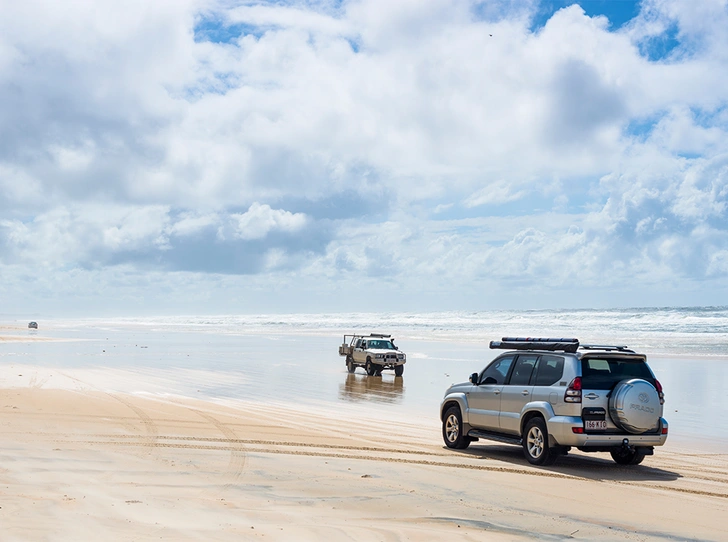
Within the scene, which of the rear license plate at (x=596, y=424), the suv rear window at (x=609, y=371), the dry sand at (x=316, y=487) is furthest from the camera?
the suv rear window at (x=609, y=371)

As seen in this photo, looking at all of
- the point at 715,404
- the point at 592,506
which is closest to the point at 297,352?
the point at 715,404

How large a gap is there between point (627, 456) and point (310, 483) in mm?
5448

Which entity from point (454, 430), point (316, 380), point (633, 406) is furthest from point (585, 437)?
point (316, 380)

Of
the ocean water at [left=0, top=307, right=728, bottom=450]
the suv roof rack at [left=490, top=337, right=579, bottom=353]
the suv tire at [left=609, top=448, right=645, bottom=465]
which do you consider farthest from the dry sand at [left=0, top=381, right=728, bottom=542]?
the ocean water at [left=0, top=307, right=728, bottom=450]

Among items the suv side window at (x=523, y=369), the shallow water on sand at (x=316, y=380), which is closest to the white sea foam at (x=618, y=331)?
the shallow water on sand at (x=316, y=380)

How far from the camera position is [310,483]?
9.95 m

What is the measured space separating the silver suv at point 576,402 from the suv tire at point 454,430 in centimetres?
63

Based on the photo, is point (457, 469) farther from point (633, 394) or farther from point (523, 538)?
point (523, 538)

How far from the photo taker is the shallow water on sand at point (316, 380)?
1892 centimetres

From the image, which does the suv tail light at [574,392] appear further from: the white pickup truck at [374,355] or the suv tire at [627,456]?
the white pickup truck at [374,355]

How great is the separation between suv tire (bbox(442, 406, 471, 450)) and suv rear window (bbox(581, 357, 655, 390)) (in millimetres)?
2714

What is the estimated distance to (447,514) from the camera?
8.41 m

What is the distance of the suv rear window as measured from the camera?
11.7m

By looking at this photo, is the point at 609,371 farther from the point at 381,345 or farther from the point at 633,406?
the point at 381,345
